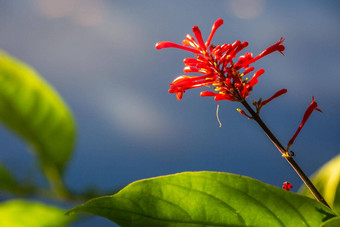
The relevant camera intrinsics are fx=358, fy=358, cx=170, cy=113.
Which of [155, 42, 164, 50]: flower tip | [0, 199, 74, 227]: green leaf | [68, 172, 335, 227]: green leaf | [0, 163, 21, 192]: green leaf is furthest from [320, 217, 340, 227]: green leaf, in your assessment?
[0, 163, 21, 192]: green leaf

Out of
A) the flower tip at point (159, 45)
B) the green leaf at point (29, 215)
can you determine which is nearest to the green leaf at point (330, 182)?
the flower tip at point (159, 45)

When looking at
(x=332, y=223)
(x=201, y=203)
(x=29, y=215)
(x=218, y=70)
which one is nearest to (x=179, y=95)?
(x=218, y=70)

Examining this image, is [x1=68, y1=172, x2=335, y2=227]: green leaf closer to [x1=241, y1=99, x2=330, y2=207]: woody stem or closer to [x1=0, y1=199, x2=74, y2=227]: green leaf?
[x1=241, y1=99, x2=330, y2=207]: woody stem

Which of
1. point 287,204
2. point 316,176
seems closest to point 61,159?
point 316,176

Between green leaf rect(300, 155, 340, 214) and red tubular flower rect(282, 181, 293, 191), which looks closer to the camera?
red tubular flower rect(282, 181, 293, 191)

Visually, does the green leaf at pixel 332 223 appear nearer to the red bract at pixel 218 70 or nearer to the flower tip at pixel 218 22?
the red bract at pixel 218 70
